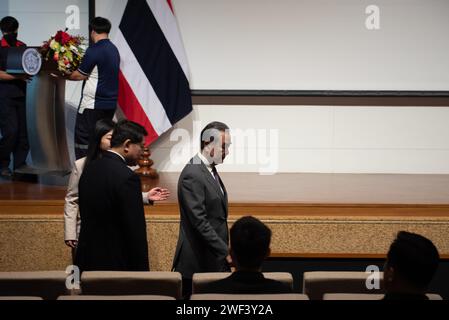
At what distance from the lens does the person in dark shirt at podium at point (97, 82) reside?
6.31m

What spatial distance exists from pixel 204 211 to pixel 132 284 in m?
0.94

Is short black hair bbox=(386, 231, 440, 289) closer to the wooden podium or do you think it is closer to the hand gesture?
the hand gesture

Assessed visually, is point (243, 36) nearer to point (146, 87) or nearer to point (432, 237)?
point (146, 87)

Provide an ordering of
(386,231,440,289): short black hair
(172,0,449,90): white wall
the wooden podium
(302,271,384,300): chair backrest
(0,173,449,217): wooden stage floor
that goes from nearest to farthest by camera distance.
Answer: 1. (386,231,440,289): short black hair
2. (302,271,384,300): chair backrest
3. (0,173,449,217): wooden stage floor
4. the wooden podium
5. (172,0,449,90): white wall

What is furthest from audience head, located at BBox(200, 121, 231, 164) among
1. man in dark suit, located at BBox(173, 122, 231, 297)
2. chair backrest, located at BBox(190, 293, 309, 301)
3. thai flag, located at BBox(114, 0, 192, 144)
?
thai flag, located at BBox(114, 0, 192, 144)

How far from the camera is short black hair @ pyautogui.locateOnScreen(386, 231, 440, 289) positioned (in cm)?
269

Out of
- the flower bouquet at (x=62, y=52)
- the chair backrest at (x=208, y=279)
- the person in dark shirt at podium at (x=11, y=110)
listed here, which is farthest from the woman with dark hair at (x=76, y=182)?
the person in dark shirt at podium at (x=11, y=110)

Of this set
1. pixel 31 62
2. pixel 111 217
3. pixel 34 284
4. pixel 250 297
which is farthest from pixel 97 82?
pixel 250 297

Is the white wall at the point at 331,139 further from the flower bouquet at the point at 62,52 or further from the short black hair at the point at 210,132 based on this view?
the short black hair at the point at 210,132

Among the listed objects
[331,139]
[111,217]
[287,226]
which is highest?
[331,139]

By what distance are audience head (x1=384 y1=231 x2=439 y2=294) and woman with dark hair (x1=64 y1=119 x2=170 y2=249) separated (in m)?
1.73

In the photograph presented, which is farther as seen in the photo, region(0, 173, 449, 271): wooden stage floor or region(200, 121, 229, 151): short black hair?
region(0, 173, 449, 271): wooden stage floor

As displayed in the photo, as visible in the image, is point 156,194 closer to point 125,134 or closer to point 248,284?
point 125,134

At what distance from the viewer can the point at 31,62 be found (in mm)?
6219
